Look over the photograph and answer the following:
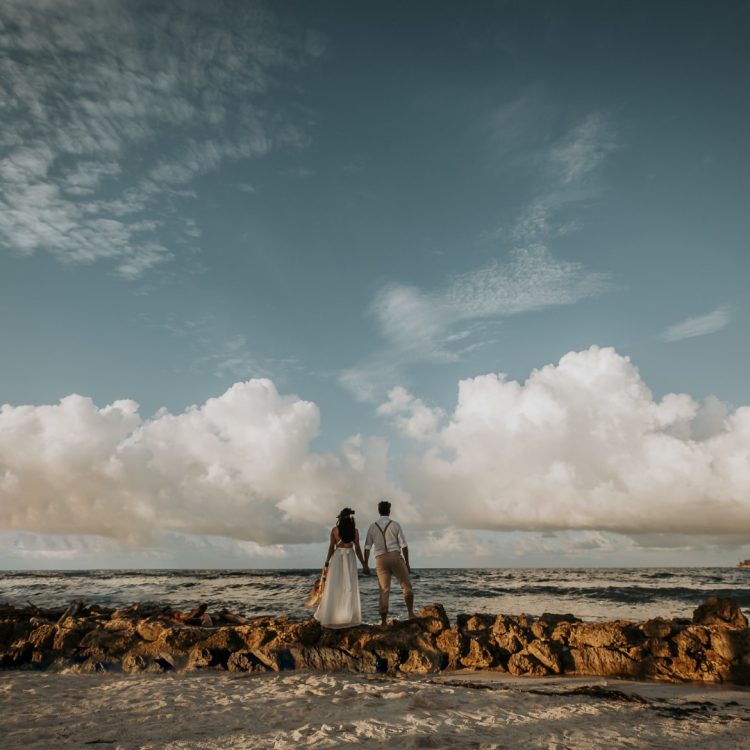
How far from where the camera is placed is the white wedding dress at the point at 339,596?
9180 mm

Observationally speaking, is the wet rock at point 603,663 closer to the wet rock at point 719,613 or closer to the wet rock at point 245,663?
the wet rock at point 719,613

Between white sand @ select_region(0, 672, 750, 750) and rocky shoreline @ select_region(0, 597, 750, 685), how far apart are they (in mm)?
538

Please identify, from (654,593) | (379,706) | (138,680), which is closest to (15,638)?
(138,680)

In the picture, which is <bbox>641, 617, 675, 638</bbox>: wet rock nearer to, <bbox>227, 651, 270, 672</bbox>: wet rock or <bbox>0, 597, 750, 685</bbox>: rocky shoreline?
<bbox>0, 597, 750, 685</bbox>: rocky shoreline

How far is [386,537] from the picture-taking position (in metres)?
9.88

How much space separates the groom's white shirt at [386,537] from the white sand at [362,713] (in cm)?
256

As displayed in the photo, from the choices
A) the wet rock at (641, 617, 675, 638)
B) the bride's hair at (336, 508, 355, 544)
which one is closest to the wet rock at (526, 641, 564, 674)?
the wet rock at (641, 617, 675, 638)

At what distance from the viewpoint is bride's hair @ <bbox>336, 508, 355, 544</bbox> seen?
9.44 metres

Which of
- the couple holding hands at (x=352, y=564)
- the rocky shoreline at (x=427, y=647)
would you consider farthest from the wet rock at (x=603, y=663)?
the couple holding hands at (x=352, y=564)

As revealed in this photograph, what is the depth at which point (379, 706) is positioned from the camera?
5.89 m

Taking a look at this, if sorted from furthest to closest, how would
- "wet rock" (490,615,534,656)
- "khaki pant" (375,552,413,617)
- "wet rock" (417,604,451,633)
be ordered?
"khaki pant" (375,552,413,617) < "wet rock" (417,604,451,633) < "wet rock" (490,615,534,656)

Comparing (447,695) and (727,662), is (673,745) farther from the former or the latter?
(727,662)

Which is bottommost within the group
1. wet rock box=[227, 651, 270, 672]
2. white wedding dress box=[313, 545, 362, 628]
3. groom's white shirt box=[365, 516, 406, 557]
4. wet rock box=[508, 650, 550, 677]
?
wet rock box=[508, 650, 550, 677]

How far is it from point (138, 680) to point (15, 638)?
4.10 meters
